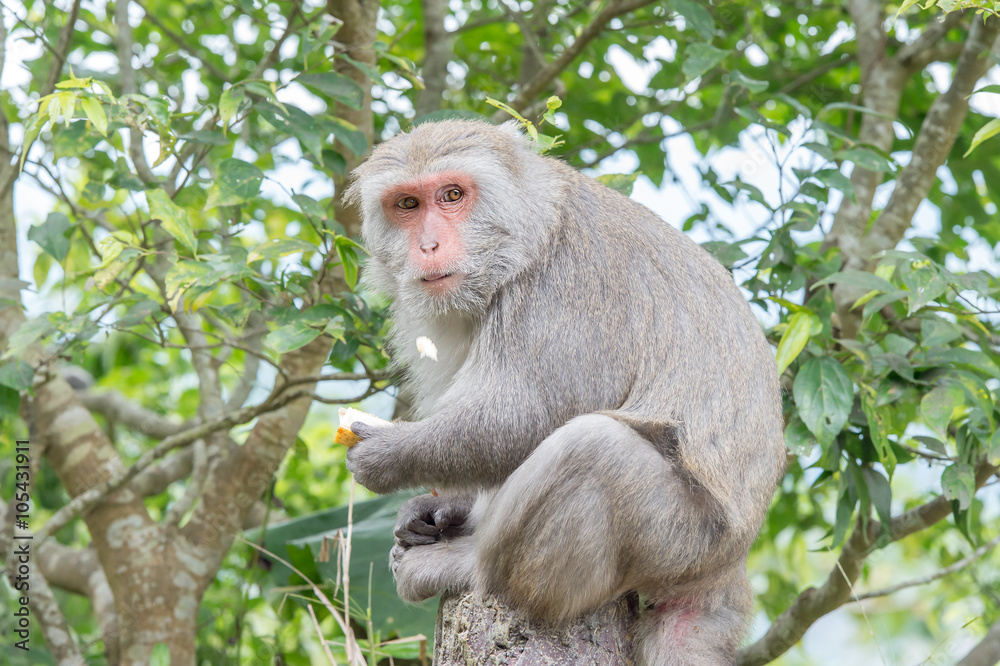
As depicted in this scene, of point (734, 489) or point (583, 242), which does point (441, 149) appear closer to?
point (583, 242)

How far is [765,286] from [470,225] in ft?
6.09

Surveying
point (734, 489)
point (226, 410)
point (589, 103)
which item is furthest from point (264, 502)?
point (734, 489)

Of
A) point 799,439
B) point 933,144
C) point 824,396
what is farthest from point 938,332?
point 933,144

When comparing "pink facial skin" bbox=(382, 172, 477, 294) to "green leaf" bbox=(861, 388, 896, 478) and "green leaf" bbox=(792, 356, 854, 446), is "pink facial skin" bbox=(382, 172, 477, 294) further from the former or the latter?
"green leaf" bbox=(861, 388, 896, 478)

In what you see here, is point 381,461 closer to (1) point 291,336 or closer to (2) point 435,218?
(1) point 291,336

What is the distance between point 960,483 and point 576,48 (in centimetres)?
347

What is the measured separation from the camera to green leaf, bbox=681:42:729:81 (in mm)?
4281

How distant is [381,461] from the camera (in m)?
3.69

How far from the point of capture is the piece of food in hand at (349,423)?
12.7 feet

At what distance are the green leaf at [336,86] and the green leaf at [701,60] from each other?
1.63m

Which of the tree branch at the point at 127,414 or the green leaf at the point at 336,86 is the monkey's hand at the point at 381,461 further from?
the tree branch at the point at 127,414

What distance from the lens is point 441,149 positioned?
12.7 ft

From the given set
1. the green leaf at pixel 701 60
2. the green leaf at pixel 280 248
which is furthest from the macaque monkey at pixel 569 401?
the green leaf at pixel 701 60

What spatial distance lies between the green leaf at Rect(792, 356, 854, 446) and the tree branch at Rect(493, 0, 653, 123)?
2743 mm
